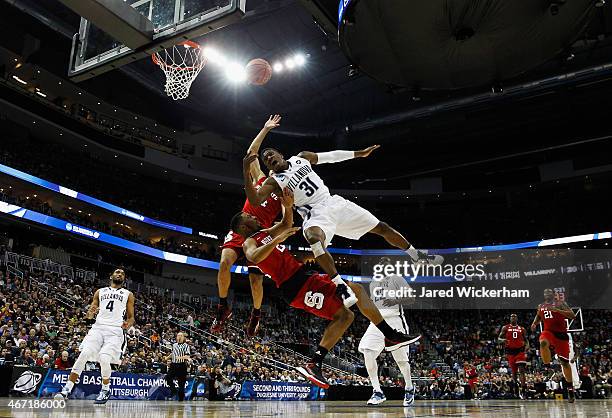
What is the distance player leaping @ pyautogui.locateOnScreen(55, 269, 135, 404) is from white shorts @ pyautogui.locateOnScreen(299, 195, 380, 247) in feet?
10.7

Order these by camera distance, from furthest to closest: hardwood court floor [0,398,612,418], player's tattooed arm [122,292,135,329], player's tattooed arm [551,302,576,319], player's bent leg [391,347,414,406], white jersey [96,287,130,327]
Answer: player's tattooed arm [551,302,576,319] → player's bent leg [391,347,414,406] → player's tattooed arm [122,292,135,329] → white jersey [96,287,130,327] → hardwood court floor [0,398,612,418]

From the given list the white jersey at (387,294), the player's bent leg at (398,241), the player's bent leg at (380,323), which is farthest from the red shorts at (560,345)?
the player's bent leg at (380,323)

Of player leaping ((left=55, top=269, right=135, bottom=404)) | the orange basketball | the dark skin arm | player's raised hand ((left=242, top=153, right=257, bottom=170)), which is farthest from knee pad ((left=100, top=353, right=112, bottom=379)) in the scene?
the orange basketball

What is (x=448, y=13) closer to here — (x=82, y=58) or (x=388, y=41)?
(x=388, y=41)

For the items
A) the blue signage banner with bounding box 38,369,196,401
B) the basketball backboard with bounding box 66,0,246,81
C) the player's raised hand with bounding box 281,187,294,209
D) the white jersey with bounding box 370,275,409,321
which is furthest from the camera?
the blue signage banner with bounding box 38,369,196,401

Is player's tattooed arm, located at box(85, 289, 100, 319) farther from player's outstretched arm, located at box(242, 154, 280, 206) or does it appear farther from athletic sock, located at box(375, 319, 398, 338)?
athletic sock, located at box(375, 319, 398, 338)

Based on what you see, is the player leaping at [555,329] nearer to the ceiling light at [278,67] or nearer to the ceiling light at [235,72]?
the ceiling light at [235,72]

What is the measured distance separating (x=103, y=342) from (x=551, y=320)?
320 inches

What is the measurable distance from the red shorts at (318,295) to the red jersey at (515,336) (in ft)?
27.6

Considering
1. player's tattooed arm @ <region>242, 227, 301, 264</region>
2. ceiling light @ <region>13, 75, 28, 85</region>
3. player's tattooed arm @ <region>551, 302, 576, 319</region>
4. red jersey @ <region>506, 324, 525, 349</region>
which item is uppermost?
ceiling light @ <region>13, 75, 28, 85</region>

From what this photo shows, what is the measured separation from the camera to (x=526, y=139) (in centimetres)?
2605

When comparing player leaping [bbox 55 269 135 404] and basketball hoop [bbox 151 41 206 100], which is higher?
basketball hoop [bbox 151 41 206 100]

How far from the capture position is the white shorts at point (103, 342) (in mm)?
7582

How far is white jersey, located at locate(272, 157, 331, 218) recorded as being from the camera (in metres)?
6.18
